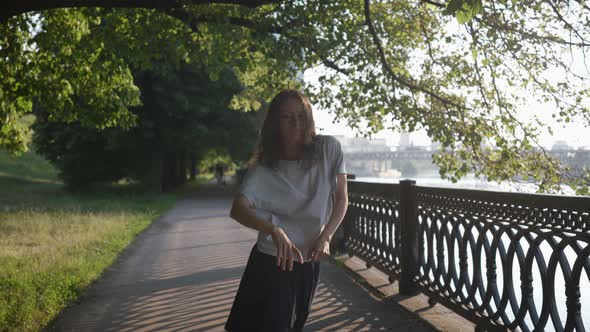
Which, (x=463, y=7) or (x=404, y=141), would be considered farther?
(x=404, y=141)

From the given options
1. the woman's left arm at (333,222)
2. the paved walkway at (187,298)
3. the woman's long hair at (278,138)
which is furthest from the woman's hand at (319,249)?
the paved walkway at (187,298)

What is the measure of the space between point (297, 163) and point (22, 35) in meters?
9.53

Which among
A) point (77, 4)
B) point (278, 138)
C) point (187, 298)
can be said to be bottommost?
point (187, 298)

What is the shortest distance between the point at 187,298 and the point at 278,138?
4.33 meters

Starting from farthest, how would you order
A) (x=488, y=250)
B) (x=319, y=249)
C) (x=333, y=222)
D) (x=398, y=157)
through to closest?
(x=398, y=157) → (x=488, y=250) → (x=333, y=222) → (x=319, y=249)

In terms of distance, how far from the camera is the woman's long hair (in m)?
2.78

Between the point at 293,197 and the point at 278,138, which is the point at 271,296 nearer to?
the point at 293,197

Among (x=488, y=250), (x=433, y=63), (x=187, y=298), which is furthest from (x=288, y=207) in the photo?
(x=433, y=63)

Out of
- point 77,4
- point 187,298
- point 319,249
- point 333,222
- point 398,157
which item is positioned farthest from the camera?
point 398,157

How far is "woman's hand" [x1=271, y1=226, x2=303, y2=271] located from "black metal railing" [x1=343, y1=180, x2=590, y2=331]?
1977mm

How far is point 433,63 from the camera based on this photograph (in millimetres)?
9516

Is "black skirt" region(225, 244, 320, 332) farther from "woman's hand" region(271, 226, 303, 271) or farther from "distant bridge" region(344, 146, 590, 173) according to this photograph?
"distant bridge" region(344, 146, 590, 173)

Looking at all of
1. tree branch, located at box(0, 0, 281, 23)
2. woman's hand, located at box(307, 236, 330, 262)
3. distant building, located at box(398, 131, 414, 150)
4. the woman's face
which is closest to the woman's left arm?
woman's hand, located at box(307, 236, 330, 262)

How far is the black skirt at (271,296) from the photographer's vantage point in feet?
9.05
